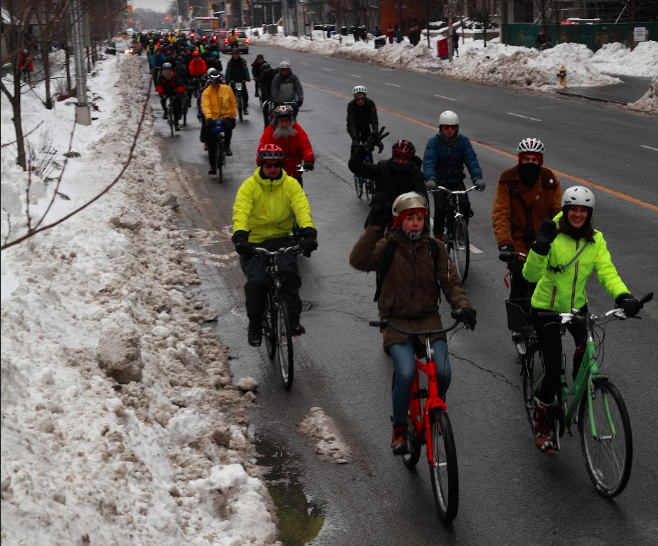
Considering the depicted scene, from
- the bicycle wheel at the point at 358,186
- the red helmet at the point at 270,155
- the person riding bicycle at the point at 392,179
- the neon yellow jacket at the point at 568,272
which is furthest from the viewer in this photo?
the bicycle wheel at the point at 358,186

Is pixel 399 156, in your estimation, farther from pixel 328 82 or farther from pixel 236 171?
pixel 328 82

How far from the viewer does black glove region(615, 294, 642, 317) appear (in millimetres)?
5875

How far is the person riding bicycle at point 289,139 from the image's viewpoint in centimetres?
1361

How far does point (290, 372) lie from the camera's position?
8.24 metres

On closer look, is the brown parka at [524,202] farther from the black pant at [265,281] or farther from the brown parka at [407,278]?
the brown parka at [407,278]

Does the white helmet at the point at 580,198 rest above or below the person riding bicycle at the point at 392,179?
above

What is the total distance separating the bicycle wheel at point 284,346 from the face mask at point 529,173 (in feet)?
7.53

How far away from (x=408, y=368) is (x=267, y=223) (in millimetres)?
3027

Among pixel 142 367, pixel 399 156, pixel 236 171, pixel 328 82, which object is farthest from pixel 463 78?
pixel 142 367

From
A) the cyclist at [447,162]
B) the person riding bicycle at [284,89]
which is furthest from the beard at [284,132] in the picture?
the person riding bicycle at [284,89]

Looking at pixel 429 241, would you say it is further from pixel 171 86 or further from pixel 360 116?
pixel 171 86

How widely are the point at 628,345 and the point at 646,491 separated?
10.2 ft

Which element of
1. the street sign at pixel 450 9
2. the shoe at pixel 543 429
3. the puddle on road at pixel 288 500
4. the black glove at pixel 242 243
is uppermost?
the street sign at pixel 450 9

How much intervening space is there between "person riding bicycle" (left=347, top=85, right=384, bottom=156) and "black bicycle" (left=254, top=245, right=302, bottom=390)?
25.2 ft
